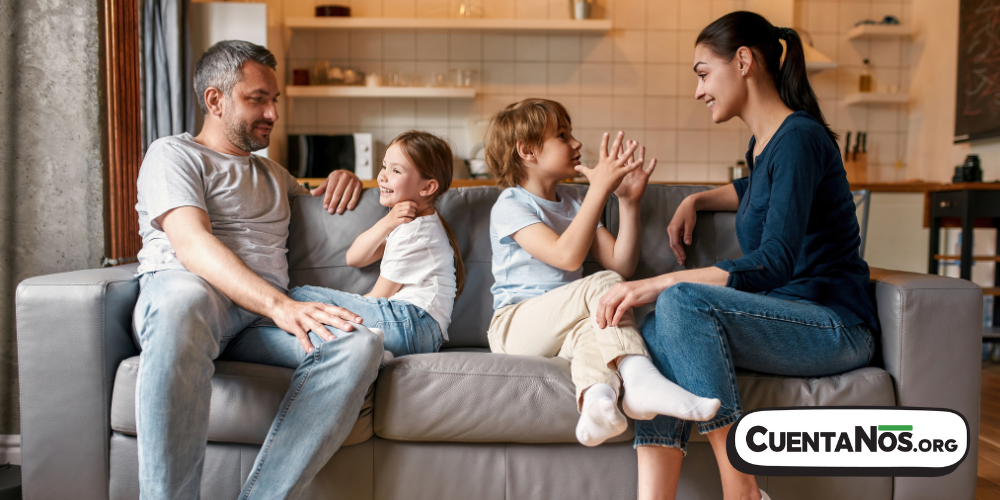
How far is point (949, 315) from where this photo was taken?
1342 millimetres

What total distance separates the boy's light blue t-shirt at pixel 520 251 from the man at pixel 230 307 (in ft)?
1.46

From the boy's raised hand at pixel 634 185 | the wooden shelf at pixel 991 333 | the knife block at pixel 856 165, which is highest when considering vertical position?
the knife block at pixel 856 165

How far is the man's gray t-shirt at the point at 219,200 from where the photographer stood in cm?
150

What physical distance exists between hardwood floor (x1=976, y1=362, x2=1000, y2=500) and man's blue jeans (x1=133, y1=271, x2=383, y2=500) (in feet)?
5.08

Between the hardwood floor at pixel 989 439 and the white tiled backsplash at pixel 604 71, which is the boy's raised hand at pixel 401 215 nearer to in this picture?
the hardwood floor at pixel 989 439

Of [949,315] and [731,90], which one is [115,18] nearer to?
[731,90]

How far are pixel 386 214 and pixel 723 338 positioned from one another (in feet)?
3.29

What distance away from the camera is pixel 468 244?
1.85 metres

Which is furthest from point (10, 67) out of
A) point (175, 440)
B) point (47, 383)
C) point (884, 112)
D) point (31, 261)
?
point (884, 112)

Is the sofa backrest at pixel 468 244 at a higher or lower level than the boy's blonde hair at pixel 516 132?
lower

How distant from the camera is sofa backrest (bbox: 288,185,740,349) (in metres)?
1.81

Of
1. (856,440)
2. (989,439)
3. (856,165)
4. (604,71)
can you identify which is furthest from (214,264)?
(856,165)

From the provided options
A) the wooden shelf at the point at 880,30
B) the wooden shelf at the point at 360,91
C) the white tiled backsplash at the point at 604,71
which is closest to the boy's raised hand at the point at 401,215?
the wooden shelf at the point at 360,91

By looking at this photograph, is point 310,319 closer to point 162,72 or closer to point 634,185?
point 634,185
